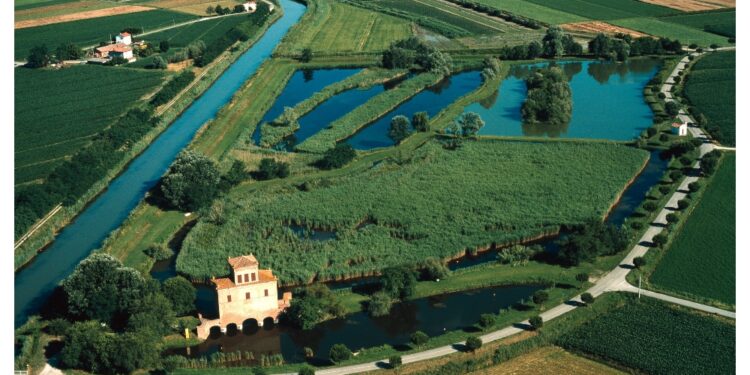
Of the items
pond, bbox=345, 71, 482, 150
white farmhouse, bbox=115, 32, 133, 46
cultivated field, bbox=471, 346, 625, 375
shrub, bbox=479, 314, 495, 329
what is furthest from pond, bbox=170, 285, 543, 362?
white farmhouse, bbox=115, 32, 133, 46

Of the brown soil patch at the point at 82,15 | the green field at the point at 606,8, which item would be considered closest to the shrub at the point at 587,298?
the green field at the point at 606,8

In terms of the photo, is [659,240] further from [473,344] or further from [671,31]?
[671,31]

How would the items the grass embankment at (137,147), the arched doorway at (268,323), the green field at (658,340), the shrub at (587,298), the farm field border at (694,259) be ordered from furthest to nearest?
the grass embankment at (137,147) → the farm field border at (694,259) → the shrub at (587,298) → the arched doorway at (268,323) → the green field at (658,340)

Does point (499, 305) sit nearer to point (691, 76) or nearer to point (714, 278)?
point (714, 278)

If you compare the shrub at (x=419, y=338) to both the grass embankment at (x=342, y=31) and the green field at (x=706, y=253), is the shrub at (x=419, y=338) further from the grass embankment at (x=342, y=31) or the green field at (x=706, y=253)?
the grass embankment at (x=342, y=31)

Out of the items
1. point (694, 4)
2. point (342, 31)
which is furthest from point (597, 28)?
point (342, 31)
